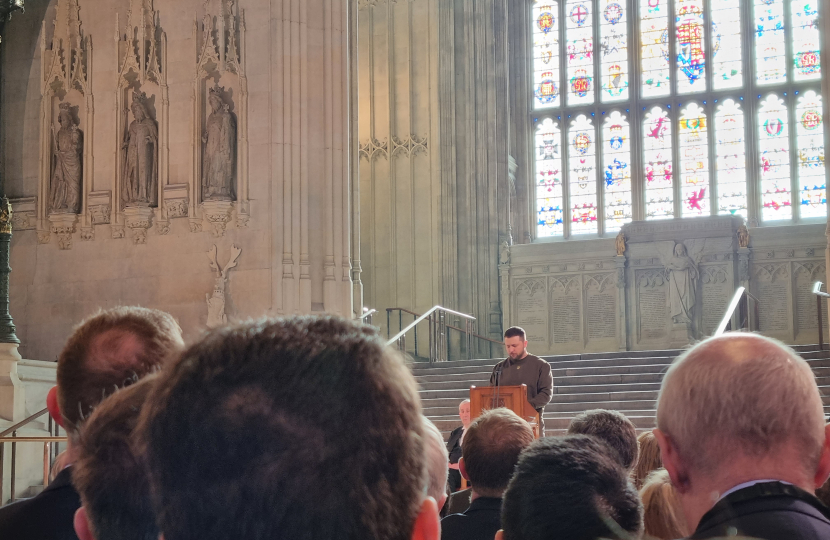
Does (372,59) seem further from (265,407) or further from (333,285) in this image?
(265,407)

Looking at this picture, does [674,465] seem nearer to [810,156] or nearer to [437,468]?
[437,468]

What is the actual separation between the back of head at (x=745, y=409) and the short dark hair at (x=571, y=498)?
0.37m

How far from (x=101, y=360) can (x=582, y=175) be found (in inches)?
773

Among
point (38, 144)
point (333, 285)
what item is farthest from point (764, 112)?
point (38, 144)

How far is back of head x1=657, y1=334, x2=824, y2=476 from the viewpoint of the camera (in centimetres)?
154

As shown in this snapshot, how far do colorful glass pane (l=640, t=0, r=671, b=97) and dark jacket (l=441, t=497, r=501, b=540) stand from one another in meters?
18.6

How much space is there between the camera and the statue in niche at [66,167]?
39.1 feet

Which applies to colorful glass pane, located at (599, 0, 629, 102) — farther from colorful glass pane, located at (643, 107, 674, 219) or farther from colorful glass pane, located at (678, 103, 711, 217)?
colorful glass pane, located at (678, 103, 711, 217)

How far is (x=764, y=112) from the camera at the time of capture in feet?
65.0

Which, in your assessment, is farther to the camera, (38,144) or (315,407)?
(38,144)

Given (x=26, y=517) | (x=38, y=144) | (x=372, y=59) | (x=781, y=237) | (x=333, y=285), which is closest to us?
(x=26, y=517)

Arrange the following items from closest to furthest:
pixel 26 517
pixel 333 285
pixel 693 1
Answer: pixel 26 517
pixel 333 285
pixel 693 1

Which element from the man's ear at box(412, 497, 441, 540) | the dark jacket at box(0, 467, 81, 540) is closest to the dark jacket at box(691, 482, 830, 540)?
the man's ear at box(412, 497, 441, 540)

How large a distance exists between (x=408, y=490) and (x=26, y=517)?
1089 millimetres
